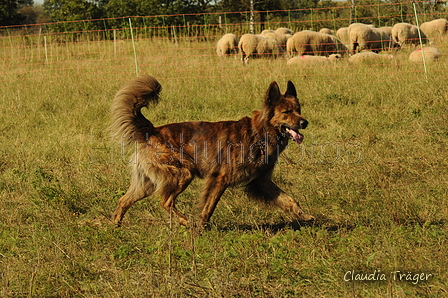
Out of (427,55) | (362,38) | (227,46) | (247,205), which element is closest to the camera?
(247,205)

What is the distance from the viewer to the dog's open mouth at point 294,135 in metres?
4.97

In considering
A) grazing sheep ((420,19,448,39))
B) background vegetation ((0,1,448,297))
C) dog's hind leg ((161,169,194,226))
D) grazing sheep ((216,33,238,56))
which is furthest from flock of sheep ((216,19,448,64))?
dog's hind leg ((161,169,194,226))

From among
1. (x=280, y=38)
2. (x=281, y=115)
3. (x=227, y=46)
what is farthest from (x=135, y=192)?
(x=280, y=38)

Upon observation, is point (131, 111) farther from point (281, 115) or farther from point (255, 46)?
point (255, 46)

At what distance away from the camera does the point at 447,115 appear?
8.41 m

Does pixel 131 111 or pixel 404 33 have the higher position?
pixel 404 33

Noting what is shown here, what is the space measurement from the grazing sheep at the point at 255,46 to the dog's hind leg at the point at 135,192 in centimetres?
1222

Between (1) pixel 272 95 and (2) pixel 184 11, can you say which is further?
(2) pixel 184 11

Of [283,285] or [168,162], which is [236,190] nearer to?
[168,162]

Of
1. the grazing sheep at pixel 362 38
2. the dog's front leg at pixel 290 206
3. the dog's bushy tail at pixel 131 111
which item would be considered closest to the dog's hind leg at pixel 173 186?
the dog's bushy tail at pixel 131 111

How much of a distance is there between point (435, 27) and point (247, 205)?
71.5ft

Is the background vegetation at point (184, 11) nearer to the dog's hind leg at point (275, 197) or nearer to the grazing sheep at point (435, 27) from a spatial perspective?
the grazing sheep at point (435, 27)

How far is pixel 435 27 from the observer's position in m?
23.5

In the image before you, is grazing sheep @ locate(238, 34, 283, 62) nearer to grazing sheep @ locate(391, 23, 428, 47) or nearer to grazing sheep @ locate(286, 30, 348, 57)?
→ grazing sheep @ locate(286, 30, 348, 57)
